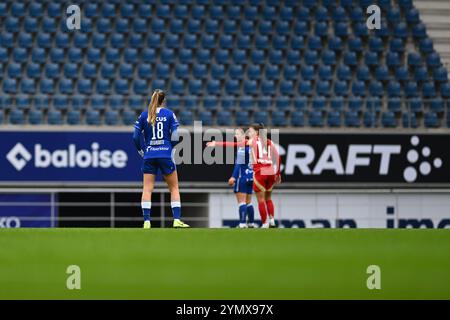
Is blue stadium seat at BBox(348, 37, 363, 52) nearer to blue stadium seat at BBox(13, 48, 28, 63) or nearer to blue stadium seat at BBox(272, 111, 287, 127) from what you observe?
blue stadium seat at BBox(272, 111, 287, 127)

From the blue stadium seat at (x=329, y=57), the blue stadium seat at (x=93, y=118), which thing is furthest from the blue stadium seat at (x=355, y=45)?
the blue stadium seat at (x=93, y=118)

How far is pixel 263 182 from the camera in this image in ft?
50.9

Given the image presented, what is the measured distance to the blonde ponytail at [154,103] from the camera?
37.9 ft

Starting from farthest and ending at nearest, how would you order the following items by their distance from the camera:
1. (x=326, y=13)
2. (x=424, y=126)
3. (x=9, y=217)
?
1. (x=326, y=13)
2. (x=424, y=126)
3. (x=9, y=217)

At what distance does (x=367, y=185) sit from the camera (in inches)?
874

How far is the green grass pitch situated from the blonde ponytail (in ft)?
10.4

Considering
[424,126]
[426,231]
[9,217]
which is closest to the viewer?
[426,231]

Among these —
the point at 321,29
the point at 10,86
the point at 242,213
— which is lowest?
→ the point at 242,213

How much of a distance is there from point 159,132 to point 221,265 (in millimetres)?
3900

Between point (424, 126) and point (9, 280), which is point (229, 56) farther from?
point (9, 280)

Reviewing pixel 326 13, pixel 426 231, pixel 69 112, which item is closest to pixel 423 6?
pixel 326 13

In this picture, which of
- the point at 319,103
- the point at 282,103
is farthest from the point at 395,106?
the point at 282,103

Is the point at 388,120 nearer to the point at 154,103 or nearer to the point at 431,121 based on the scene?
the point at 431,121
